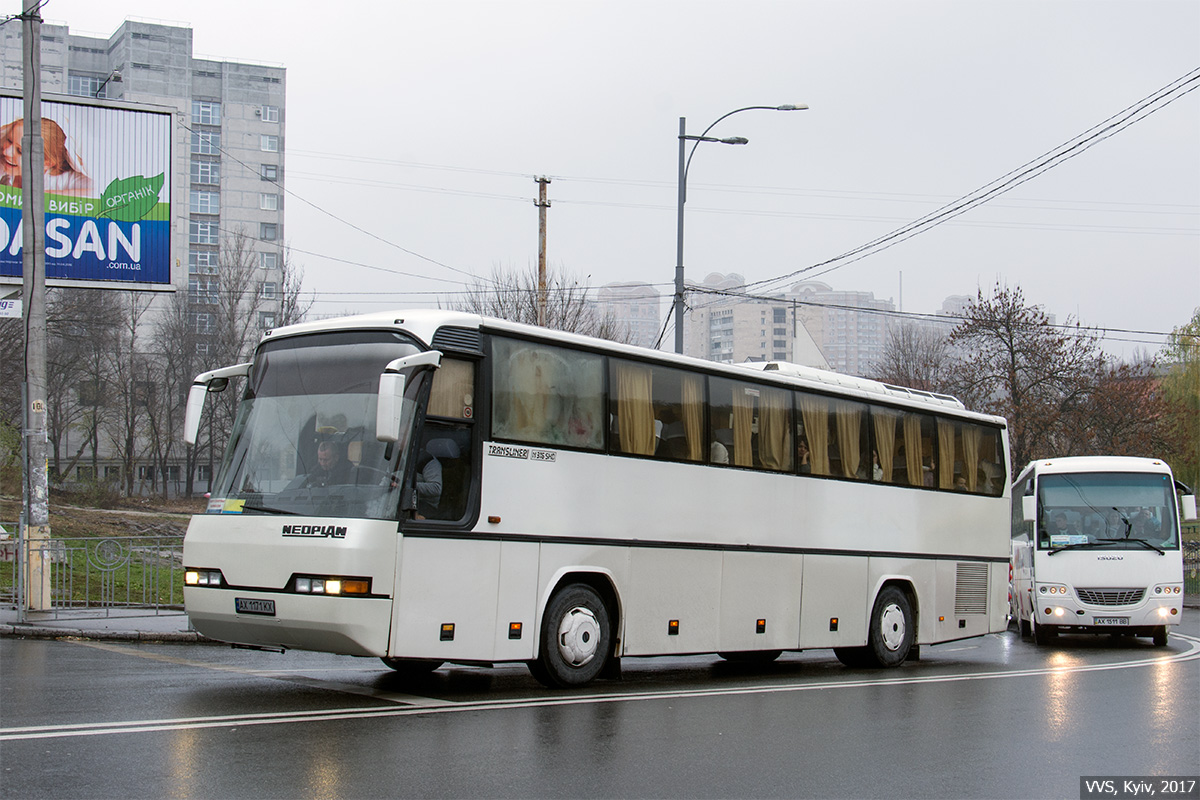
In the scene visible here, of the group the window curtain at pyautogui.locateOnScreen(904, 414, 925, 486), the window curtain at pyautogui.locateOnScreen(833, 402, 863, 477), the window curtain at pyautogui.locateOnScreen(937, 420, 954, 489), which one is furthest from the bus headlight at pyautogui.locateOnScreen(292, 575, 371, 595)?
the window curtain at pyautogui.locateOnScreen(937, 420, 954, 489)

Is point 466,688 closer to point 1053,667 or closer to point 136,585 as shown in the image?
point 1053,667

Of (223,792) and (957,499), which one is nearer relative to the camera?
(223,792)

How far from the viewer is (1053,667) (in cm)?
1521

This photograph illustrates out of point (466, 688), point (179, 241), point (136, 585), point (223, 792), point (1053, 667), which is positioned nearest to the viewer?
point (223, 792)

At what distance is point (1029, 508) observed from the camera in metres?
20.7

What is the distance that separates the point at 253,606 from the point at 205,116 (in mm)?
92812

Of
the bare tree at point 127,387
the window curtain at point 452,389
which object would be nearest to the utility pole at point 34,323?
the window curtain at point 452,389

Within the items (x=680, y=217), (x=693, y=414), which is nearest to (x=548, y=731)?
(x=693, y=414)

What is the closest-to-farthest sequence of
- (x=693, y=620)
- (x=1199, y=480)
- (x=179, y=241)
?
(x=693, y=620), (x=1199, y=480), (x=179, y=241)

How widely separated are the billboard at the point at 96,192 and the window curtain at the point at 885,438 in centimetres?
1177

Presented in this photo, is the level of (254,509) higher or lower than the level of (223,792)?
higher

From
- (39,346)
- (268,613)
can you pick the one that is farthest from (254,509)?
(39,346)

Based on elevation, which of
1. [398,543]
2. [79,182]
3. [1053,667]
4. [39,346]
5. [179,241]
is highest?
[179,241]

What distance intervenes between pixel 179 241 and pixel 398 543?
88048mm
